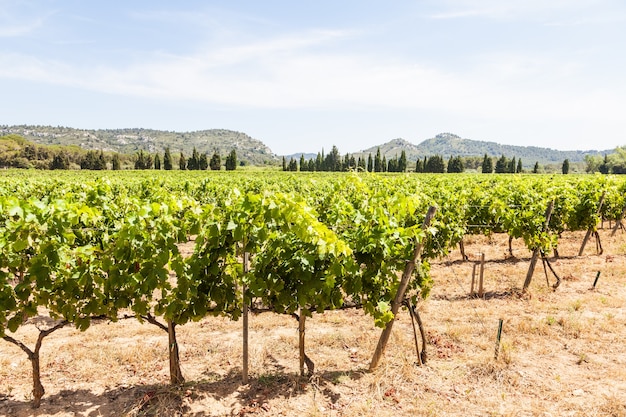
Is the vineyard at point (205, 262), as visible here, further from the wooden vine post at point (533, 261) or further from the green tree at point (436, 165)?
the green tree at point (436, 165)

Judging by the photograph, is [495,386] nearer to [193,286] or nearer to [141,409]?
[193,286]

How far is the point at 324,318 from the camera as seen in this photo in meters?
7.97

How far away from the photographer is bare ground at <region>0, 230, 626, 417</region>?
4.94m

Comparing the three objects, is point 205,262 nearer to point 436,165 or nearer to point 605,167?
point 436,165

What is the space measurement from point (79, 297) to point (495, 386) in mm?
5639

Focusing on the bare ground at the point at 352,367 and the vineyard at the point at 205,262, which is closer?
the vineyard at the point at 205,262

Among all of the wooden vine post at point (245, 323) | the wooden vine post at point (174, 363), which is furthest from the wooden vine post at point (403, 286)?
the wooden vine post at point (174, 363)

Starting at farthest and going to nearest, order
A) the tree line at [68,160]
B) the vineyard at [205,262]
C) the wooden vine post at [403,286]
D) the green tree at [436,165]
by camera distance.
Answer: the green tree at [436,165], the tree line at [68,160], the wooden vine post at [403,286], the vineyard at [205,262]

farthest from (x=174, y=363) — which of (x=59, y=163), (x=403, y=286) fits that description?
(x=59, y=163)

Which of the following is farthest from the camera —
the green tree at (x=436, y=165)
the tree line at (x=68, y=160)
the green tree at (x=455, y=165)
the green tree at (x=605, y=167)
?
the green tree at (x=605, y=167)

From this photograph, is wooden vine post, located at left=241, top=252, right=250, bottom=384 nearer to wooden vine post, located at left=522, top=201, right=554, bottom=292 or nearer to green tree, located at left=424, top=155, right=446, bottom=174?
wooden vine post, located at left=522, top=201, right=554, bottom=292

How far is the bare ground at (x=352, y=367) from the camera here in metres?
4.94

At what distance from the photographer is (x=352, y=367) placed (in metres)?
6.02

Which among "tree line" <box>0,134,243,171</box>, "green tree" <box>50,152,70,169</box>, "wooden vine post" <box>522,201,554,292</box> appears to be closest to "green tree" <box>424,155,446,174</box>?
"tree line" <box>0,134,243,171</box>
